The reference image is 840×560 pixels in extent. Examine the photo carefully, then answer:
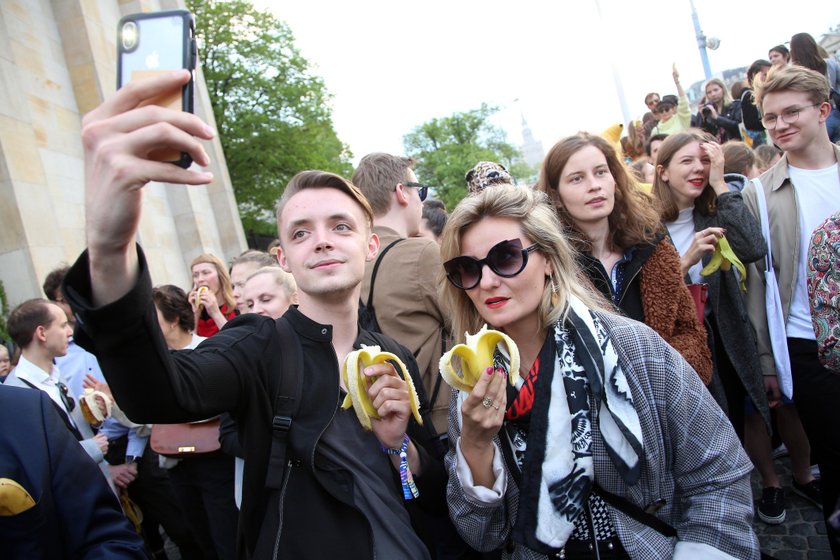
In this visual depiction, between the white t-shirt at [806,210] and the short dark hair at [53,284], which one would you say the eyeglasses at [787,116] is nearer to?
the white t-shirt at [806,210]

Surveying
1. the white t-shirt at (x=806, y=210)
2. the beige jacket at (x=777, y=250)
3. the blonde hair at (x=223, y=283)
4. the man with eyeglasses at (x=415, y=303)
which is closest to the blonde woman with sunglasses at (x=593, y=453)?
the man with eyeglasses at (x=415, y=303)

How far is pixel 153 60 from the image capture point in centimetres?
117

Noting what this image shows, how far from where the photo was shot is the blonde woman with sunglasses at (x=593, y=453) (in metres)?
1.87

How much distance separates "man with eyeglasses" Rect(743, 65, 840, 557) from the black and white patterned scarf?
212cm

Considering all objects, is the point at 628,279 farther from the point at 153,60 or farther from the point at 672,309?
the point at 153,60

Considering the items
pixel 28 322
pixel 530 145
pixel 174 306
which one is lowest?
pixel 174 306

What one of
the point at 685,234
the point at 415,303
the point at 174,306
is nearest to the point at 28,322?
the point at 174,306

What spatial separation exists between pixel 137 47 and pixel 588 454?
1.84 m

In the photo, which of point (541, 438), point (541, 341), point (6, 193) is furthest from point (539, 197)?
point (6, 193)

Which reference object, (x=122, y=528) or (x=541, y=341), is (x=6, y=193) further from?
(x=541, y=341)

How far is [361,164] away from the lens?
388cm

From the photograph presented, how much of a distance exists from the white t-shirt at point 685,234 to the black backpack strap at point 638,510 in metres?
2.49

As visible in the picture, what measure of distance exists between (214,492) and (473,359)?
9.15ft

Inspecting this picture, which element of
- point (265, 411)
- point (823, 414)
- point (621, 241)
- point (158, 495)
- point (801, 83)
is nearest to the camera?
point (265, 411)
